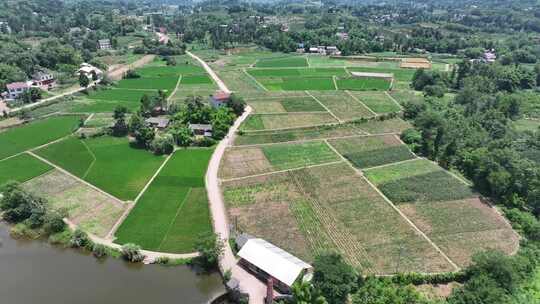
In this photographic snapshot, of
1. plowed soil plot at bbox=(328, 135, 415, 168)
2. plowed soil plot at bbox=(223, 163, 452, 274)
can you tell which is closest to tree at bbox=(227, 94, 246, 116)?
plowed soil plot at bbox=(328, 135, 415, 168)

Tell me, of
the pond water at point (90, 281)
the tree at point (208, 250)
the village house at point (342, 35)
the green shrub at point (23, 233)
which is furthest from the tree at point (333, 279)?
the village house at point (342, 35)

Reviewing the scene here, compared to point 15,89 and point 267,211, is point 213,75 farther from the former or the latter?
point 267,211

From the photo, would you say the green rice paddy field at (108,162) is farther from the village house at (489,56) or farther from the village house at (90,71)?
the village house at (489,56)

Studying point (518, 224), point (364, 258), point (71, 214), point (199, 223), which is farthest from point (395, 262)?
point (71, 214)

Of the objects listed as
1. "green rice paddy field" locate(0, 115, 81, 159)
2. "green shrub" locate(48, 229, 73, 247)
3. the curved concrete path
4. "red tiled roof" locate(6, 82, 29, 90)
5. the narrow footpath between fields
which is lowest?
"green shrub" locate(48, 229, 73, 247)

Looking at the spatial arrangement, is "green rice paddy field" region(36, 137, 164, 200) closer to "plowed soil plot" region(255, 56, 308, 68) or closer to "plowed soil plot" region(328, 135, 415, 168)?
"plowed soil plot" region(328, 135, 415, 168)

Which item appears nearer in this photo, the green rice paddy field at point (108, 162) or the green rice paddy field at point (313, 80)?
the green rice paddy field at point (108, 162)
